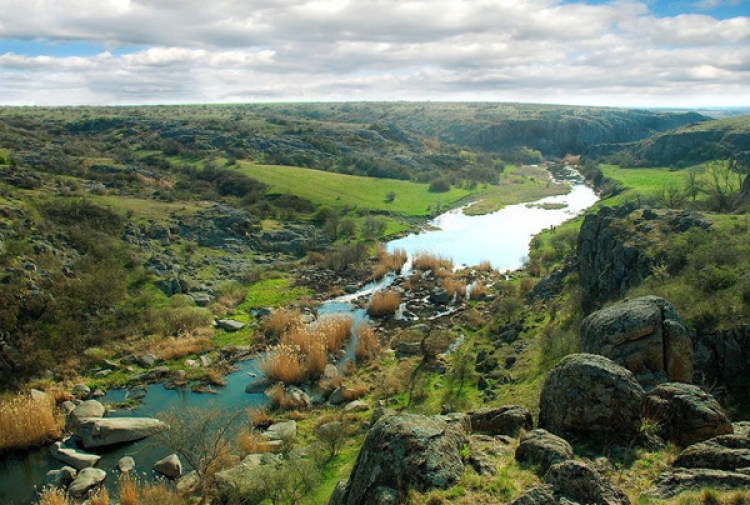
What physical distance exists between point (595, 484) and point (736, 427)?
6.04m

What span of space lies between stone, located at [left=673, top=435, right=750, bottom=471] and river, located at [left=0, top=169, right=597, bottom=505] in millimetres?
18809

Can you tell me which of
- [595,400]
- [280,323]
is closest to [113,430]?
[280,323]

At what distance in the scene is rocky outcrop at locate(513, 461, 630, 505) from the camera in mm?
8422

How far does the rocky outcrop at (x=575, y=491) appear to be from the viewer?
8422 millimetres

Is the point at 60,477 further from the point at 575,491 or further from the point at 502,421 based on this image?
the point at 575,491

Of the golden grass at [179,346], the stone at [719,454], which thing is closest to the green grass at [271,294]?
the golden grass at [179,346]

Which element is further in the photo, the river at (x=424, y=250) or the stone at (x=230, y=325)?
the stone at (x=230, y=325)

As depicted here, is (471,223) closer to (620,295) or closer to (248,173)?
(248,173)

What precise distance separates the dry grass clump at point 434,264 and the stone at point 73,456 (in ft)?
111

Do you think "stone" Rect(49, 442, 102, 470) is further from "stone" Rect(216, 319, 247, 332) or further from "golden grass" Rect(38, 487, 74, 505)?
"stone" Rect(216, 319, 247, 332)

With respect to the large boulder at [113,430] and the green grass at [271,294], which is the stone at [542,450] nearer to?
the large boulder at [113,430]

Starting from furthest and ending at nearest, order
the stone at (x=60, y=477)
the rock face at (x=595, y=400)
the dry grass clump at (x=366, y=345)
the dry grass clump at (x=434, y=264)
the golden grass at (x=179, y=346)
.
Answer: the dry grass clump at (x=434, y=264) < the dry grass clump at (x=366, y=345) < the golden grass at (x=179, y=346) < the stone at (x=60, y=477) < the rock face at (x=595, y=400)

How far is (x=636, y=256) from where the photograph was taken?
89.7 ft

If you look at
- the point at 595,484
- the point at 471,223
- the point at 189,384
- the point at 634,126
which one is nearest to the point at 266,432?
the point at 189,384
